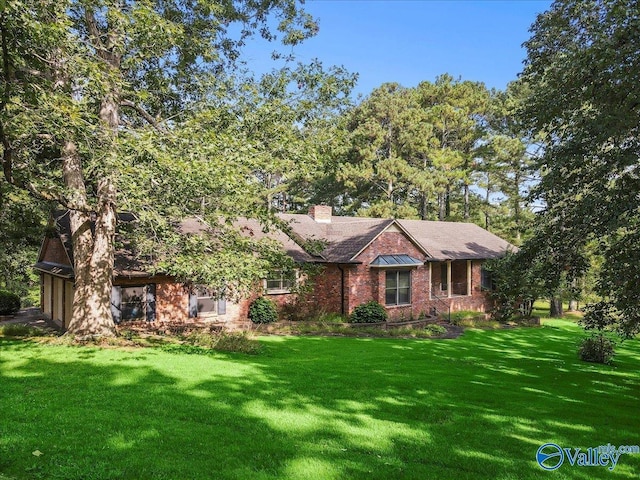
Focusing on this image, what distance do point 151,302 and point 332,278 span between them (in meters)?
8.24

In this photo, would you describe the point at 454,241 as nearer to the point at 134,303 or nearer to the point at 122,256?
the point at 134,303

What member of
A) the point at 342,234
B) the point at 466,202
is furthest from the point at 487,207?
the point at 342,234

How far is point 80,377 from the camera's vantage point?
8961 millimetres

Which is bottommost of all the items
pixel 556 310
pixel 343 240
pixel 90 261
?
pixel 556 310

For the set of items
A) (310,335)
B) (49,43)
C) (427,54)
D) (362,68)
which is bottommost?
(310,335)

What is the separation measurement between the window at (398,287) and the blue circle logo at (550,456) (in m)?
15.7

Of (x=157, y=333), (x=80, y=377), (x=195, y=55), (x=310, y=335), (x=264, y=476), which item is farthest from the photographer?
(x=310, y=335)

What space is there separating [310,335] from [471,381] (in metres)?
8.18

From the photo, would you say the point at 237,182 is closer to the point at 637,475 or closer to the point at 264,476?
the point at 264,476

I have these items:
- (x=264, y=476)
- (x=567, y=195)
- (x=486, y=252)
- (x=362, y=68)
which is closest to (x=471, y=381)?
(x=567, y=195)

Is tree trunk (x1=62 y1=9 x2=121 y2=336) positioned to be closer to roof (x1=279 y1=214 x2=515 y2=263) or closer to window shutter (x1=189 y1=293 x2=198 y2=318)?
window shutter (x1=189 y1=293 x2=198 y2=318)

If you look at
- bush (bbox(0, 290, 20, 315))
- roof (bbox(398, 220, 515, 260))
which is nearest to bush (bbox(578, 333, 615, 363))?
roof (bbox(398, 220, 515, 260))

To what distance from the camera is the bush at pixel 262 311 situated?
64.1 feet

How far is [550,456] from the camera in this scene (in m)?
6.38
